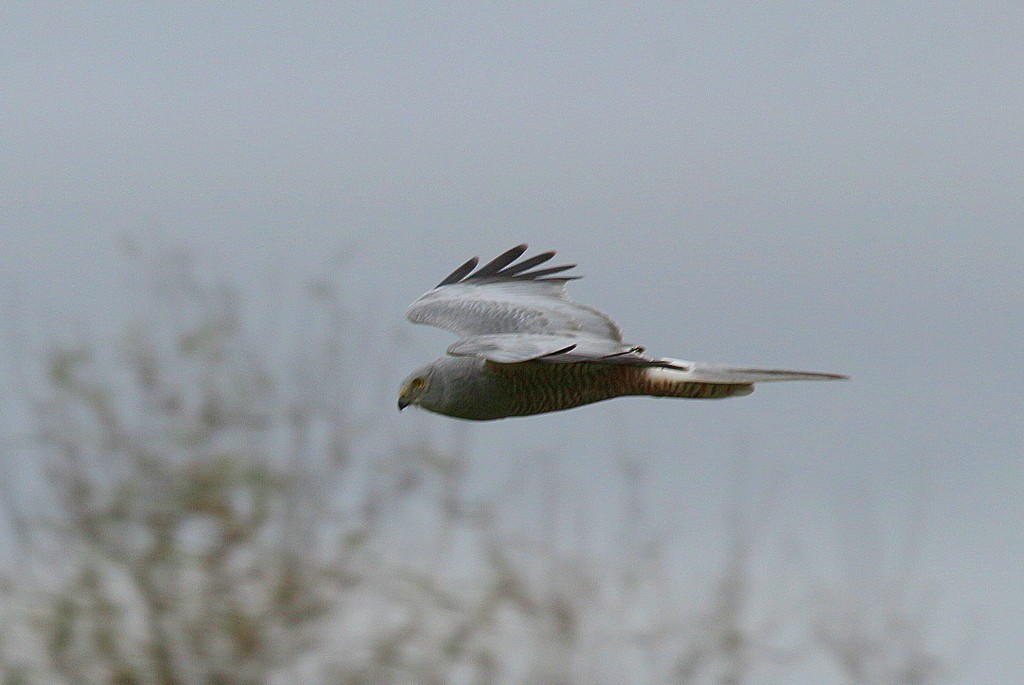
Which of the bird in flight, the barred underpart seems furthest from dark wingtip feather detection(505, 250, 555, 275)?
the barred underpart

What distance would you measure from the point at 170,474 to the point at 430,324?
4560 mm

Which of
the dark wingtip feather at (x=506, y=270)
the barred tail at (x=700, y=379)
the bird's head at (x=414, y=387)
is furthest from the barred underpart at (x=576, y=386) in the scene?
the dark wingtip feather at (x=506, y=270)

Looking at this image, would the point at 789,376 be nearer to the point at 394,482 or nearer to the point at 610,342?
the point at 610,342

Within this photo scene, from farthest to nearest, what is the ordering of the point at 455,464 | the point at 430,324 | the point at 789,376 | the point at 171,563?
the point at 171,563 → the point at 455,464 → the point at 430,324 → the point at 789,376

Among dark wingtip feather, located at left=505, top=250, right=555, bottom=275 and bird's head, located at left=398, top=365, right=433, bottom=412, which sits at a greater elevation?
dark wingtip feather, located at left=505, top=250, right=555, bottom=275

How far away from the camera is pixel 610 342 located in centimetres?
745

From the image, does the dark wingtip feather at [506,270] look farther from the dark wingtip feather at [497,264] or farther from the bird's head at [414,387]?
the bird's head at [414,387]

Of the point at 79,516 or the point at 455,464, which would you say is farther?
the point at 79,516

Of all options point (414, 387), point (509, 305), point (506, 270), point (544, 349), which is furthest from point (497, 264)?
point (544, 349)

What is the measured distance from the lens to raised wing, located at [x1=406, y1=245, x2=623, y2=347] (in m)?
8.20

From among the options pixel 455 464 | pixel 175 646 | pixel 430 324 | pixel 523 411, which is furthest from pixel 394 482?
pixel 523 411

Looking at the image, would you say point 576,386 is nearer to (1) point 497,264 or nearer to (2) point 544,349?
(2) point 544,349

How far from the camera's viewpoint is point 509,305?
28.4 feet

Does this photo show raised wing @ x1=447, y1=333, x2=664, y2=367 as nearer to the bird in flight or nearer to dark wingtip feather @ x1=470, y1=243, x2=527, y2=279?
the bird in flight
